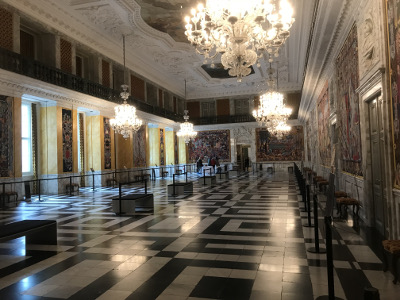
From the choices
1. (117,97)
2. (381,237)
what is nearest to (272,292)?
(381,237)

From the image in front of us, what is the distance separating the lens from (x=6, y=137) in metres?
11.5

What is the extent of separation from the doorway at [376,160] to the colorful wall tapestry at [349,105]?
0.81m

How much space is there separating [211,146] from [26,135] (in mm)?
19131

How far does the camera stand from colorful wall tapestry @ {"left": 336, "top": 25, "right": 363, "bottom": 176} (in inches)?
282

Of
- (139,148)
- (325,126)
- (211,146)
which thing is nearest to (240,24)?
(325,126)

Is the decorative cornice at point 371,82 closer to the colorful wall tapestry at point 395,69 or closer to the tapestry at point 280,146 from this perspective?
the colorful wall tapestry at point 395,69

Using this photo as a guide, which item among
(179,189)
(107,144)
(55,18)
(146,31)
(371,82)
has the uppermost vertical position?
(146,31)

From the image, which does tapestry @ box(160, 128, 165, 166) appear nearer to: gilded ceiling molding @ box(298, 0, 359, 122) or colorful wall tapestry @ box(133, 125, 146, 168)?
colorful wall tapestry @ box(133, 125, 146, 168)

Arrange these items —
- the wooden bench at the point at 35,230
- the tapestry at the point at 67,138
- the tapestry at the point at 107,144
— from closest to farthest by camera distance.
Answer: the wooden bench at the point at 35,230 < the tapestry at the point at 67,138 < the tapestry at the point at 107,144

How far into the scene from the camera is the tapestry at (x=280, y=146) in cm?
2853

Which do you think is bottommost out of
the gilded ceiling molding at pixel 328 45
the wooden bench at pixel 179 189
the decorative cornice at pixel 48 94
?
the wooden bench at pixel 179 189

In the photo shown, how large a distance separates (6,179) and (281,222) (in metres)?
9.86

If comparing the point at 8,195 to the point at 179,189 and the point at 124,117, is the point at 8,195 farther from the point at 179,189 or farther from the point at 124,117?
the point at 179,189

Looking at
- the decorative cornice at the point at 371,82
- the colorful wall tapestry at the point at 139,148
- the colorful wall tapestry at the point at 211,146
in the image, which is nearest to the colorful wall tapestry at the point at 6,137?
the colorful wall tapestry at the point at 139,148
